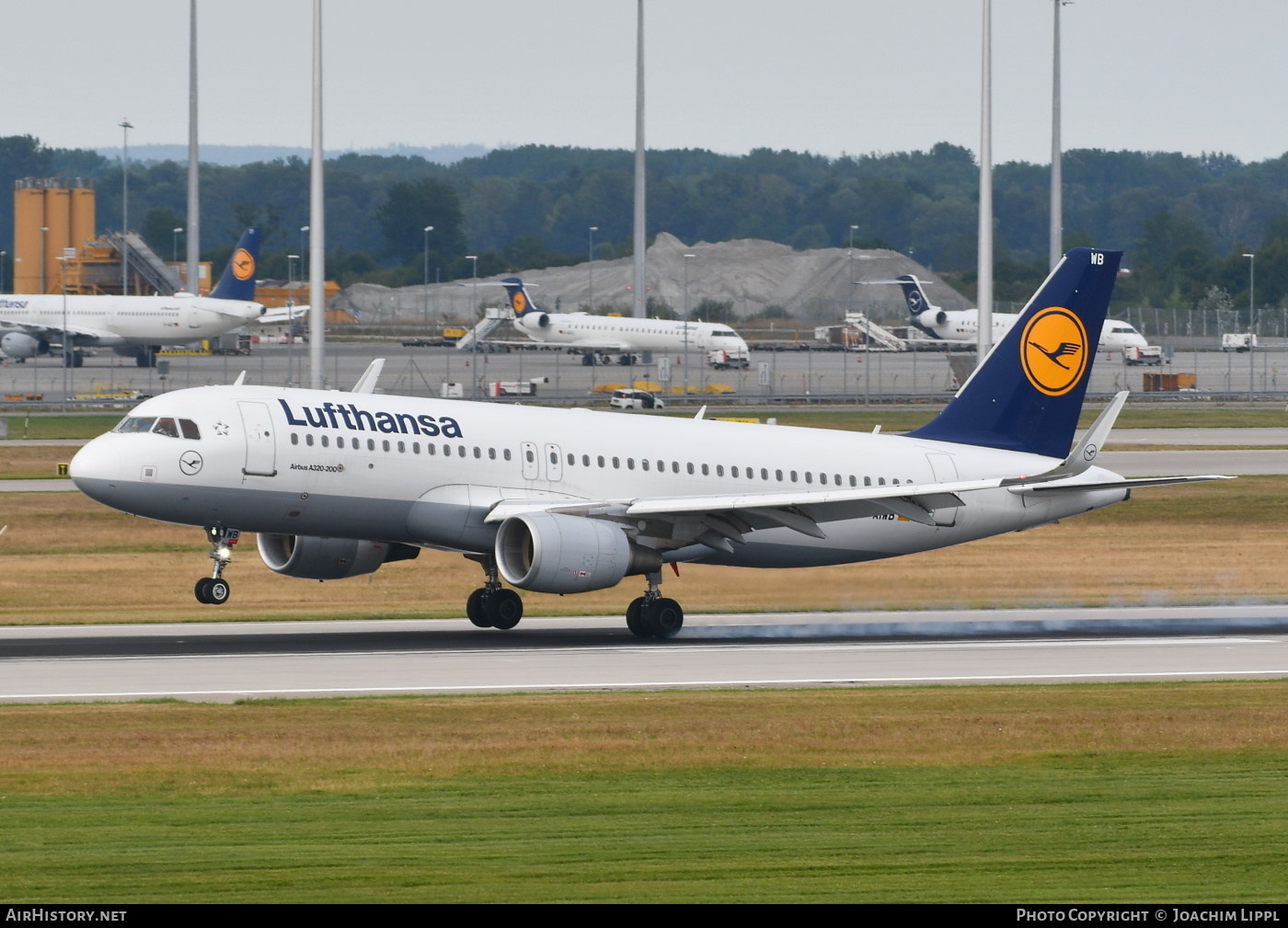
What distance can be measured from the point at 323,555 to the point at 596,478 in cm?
520

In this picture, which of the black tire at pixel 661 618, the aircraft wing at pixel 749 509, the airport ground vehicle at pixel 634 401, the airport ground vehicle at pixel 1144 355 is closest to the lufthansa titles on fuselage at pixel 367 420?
the aircraft wing at pixel 749 509

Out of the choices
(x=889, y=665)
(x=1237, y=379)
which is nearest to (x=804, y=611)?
(x=889, y=665)

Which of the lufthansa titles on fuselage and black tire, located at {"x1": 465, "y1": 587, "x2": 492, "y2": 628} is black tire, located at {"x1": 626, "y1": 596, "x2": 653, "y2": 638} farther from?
the lufthansa titles on fuselage

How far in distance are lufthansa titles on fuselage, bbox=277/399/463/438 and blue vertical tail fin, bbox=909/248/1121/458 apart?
10.7 m

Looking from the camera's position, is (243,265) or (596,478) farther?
(243,265)

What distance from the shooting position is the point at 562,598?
4225 cm

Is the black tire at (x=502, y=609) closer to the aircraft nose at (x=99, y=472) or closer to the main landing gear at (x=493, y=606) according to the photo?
the main landing gear at (x=493, y=606)

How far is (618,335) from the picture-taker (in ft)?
484

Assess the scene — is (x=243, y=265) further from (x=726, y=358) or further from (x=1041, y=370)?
(x=1041, y=370)

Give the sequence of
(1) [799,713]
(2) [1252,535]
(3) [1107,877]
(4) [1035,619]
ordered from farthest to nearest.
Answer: (2) [1252,535] → (4) [1035,619] → (1) [799,713] → (3) [1107,877]

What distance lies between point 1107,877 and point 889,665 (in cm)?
1538

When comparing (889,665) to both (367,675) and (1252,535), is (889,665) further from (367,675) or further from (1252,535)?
(1252,535)

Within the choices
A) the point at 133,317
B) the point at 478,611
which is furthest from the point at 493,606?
the point at 133,317

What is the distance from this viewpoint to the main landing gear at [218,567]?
3322 centimetres
